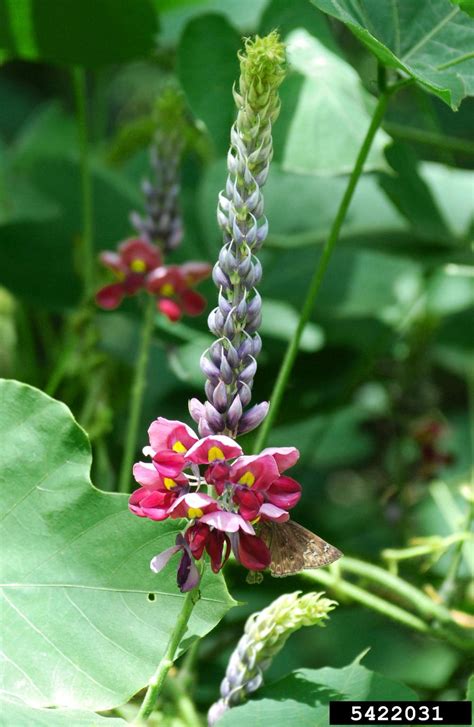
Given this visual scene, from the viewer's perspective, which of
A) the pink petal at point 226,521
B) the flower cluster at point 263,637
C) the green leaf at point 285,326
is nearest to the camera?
the pink petal at point 226,521

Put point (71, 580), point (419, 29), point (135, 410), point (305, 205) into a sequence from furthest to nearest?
point (305, 205), point (135, 410), point (419, 29), point (71, 580)

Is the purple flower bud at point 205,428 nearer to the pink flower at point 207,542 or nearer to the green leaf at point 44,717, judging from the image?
the pink flower at point 207,542

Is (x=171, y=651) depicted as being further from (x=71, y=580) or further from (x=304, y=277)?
(x=304, y=277)

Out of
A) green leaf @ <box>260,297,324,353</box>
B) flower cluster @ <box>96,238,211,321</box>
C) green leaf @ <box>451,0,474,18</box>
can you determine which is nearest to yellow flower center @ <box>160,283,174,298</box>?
flower cluster @ <box>96,238,211,321</box>

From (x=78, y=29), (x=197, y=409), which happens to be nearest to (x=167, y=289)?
(x=78, y=29)

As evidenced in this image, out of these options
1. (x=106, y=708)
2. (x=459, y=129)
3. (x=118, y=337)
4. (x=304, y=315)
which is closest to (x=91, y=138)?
(x=118, y=337)

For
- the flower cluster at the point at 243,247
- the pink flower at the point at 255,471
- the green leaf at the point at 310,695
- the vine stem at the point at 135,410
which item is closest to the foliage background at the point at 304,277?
the vine stem at the point at 135,410
